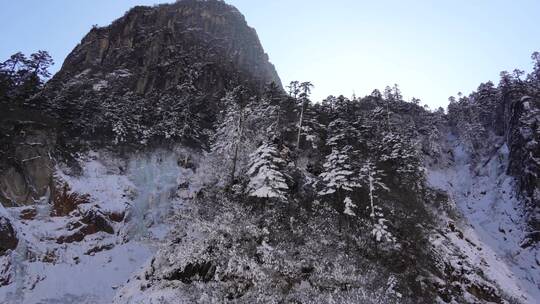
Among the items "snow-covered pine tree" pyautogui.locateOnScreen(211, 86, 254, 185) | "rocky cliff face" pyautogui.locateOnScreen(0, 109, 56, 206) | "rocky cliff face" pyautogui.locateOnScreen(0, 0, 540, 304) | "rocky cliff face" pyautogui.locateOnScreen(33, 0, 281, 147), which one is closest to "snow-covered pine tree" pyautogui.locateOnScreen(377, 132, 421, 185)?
"rocky cliff face" pyautogui.locateOnScreen(0, 0, 540, 304)

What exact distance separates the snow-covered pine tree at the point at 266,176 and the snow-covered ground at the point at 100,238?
11093 millimetres

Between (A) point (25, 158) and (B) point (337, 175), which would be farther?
(A) point (25, 158)

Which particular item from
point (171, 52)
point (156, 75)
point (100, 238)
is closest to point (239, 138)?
point (100, 238)

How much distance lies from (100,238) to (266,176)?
53.6ft

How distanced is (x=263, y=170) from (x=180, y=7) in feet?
257

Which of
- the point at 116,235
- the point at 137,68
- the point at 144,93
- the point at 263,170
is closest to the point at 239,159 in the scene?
the point at 263,170

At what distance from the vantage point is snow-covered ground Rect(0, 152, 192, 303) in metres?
29.5

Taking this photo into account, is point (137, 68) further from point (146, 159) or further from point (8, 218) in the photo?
point (8, 218)

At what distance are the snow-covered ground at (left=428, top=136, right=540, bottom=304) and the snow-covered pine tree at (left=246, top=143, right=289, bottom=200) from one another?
18413mm

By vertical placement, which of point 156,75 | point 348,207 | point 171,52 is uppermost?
point 171,52

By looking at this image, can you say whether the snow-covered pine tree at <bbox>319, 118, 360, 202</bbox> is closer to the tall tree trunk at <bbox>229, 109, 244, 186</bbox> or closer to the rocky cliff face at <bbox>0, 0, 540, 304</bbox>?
the rocky cliff face at <bbox>0, 0, 540, 304</bbox>

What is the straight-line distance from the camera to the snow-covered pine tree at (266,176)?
32.2 metres

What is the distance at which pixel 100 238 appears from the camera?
3544 cm

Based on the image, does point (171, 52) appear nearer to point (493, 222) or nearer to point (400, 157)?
point (400, 157)
